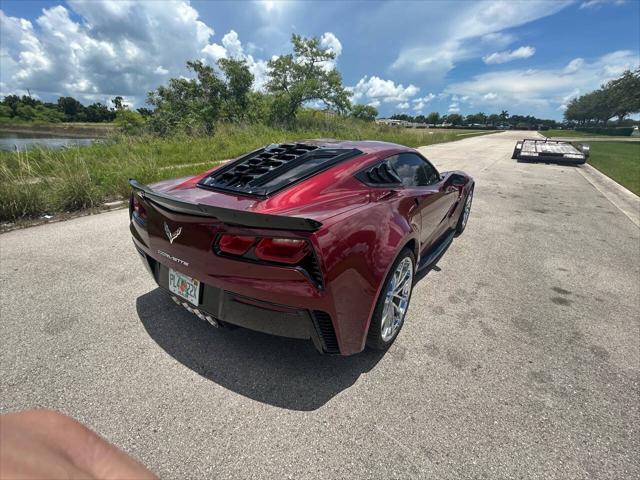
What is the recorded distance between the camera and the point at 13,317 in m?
2.59

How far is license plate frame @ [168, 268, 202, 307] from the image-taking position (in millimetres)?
2020

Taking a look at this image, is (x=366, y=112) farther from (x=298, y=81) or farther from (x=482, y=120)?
(x=482, y=120)

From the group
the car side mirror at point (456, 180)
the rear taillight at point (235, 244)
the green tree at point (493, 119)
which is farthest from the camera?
the green tree at point (493, 119)

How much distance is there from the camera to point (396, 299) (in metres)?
2.51

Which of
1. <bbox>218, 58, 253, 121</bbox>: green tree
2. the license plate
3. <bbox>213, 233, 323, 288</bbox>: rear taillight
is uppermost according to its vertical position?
<bbox>218, 58, 253, 121</bbox>: green tree

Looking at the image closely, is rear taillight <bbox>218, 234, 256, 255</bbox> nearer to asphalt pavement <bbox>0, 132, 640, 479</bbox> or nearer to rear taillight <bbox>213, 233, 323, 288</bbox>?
rear taillight <bbox>213, 233, 323, 288</bbox>

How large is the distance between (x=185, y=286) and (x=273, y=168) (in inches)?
43.8

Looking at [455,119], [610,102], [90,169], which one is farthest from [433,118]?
[90,169]

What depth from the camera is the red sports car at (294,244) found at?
1730 mm

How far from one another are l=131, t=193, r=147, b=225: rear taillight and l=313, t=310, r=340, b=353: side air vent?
1473mm

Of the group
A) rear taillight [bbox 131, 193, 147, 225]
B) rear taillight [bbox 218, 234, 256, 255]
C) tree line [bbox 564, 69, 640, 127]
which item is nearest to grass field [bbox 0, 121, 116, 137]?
rear taillight [bbox 131, 193, 147, 225]

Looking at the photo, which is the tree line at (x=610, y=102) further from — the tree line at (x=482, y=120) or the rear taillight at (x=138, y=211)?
the rear taillight at (x=138, y=211)

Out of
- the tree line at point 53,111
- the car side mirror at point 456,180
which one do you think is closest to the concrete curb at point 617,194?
the car side mirror at point 456,180

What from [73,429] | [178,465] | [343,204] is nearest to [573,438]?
[343,204]
